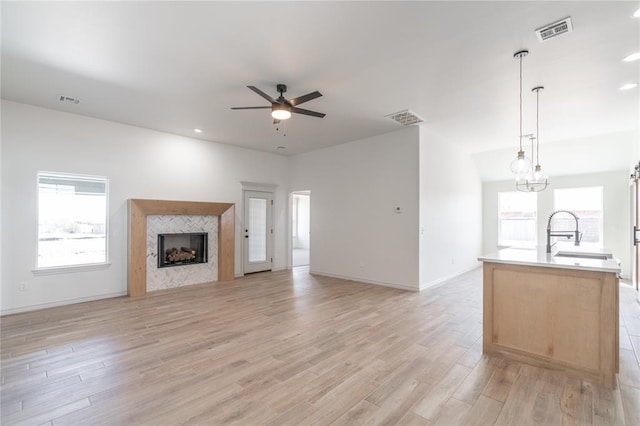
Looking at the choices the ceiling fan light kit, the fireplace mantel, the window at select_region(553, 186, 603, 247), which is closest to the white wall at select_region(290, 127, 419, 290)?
the fireplace mantel

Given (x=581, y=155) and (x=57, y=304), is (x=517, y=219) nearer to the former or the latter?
(x=581, y=155)

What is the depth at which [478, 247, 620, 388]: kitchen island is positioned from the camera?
242 centimetres

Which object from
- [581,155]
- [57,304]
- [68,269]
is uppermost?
[581,155]

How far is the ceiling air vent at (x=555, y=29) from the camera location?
8.38 ft

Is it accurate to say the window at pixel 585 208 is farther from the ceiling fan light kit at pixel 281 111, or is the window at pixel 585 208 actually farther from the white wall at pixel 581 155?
the ceiling fan light kit at pixel 281 111

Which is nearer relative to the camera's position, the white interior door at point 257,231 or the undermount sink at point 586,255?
the undermount sink at point 586,255

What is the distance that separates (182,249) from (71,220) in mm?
1898

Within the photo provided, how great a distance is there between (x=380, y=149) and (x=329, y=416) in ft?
16.5

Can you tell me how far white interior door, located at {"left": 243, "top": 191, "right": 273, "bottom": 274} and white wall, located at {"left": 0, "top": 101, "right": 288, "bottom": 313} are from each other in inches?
9.6

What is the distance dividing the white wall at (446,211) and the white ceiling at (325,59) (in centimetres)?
119

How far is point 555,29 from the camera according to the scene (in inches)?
104

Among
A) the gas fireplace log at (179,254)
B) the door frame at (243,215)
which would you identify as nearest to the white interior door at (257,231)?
the door frame at (243,215)

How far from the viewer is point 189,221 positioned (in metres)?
6.16

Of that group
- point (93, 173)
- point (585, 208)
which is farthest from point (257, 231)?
point (585, 208)
